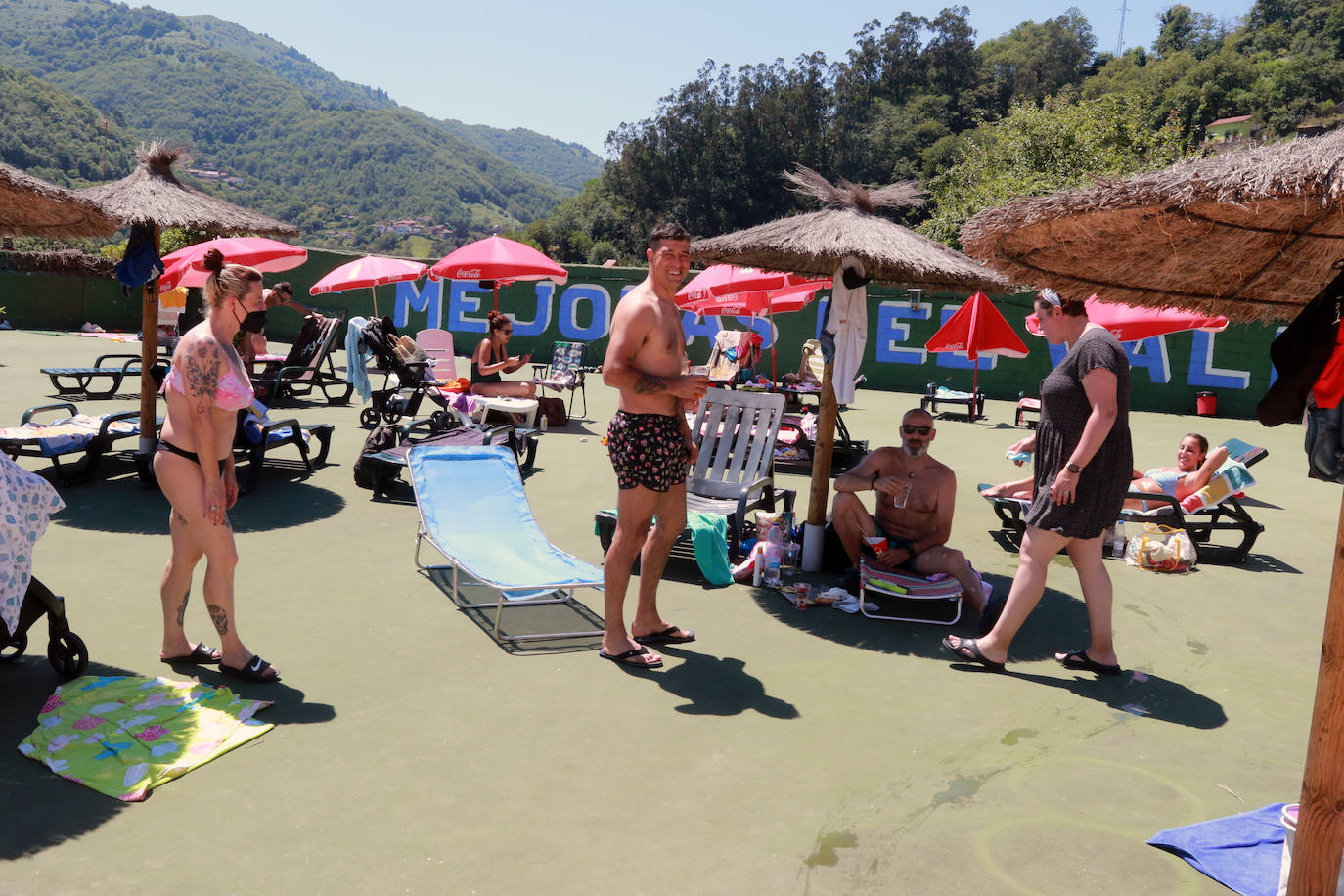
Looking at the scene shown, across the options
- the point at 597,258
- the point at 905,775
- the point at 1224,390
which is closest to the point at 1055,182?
the point at 1224,390

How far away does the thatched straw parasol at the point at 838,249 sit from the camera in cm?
604

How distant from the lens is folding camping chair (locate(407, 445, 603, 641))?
5.11m

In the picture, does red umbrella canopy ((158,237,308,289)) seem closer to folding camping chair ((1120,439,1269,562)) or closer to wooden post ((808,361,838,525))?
wooden post ((808,361,838,525))

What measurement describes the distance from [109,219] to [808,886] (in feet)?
21.7

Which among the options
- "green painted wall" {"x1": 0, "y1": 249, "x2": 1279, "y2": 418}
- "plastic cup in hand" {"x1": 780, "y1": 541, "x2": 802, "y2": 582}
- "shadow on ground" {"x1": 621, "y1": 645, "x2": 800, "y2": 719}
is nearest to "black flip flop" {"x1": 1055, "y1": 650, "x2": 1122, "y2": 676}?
"shadow on ground" {"x1": 621, "y1": 645, "x2": 800, "y2": 719}

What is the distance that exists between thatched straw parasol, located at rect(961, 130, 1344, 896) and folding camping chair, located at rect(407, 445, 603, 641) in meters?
2.65

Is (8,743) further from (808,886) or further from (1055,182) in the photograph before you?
(1055,182)

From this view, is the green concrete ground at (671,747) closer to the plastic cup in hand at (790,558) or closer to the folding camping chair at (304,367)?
the plastic cup in hand at (790,558)

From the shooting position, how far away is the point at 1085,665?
Result: 483 cm

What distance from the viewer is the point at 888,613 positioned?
18.3ft

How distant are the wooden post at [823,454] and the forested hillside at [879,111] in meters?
54.0

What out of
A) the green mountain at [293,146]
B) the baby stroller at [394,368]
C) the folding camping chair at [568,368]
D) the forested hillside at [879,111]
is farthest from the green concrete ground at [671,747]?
the green mountain at [293,146]

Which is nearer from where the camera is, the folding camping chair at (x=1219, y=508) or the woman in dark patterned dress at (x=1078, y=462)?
the woman in dark patterned dress at (x=1078, y=462)

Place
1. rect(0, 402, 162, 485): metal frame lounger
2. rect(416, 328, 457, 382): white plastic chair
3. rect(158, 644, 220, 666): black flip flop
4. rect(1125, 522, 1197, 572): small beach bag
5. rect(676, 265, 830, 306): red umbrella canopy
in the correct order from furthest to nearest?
rect(416, 328, 457, 382): white plastic chair < rect(676, 265, 830, 306): red umbrella canopy < rect(0, 402, 162, 485): metal frame lounger < rect(1125, 522, 1197, 572): small beach bag < rect(158, 644, 220, 666): black flip flop
